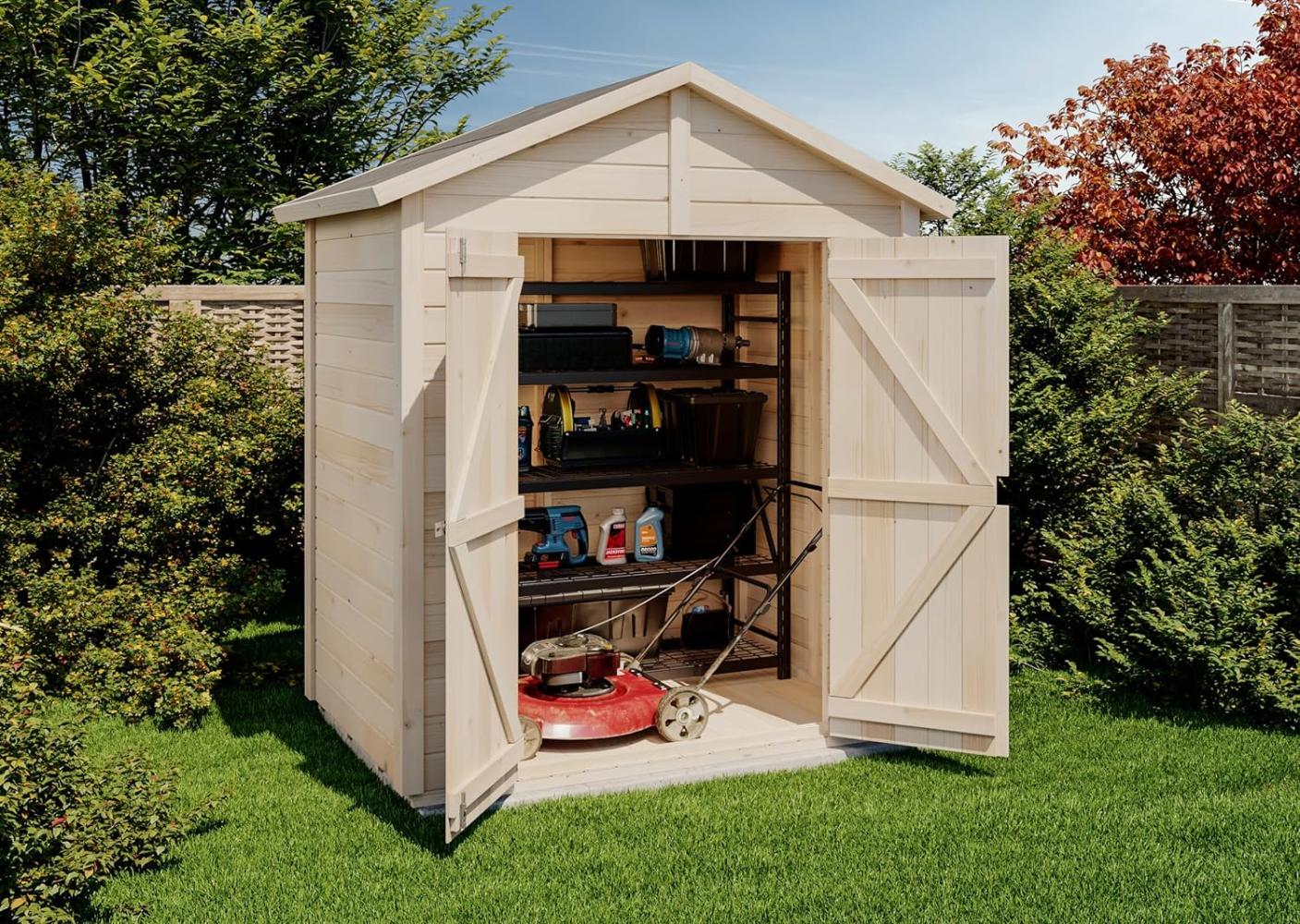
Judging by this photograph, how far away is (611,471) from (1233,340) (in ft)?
13.3

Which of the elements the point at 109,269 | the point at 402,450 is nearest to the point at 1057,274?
the point at 402,450

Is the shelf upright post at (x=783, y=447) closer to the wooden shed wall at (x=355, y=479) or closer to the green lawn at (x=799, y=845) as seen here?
the green lawn at (x=799, y=845)

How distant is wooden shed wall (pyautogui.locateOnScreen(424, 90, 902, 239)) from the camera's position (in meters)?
5.88

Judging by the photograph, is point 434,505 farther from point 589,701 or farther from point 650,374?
point 650,374

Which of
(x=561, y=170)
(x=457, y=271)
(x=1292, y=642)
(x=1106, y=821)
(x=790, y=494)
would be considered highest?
(x=561, y=170)

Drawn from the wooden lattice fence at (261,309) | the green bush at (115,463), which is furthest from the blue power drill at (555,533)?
the wooden lattice fence at (261,309)

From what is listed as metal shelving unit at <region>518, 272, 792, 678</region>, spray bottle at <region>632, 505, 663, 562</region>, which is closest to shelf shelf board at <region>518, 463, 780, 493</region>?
metal shelving unit at <region>518, 272, 792, 678</region>

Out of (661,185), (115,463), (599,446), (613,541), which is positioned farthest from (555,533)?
(115,463)

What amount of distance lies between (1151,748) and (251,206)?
11424 mm

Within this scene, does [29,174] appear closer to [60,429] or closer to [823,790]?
[60,429]

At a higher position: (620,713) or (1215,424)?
(1215,424)

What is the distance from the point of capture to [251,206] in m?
15.1

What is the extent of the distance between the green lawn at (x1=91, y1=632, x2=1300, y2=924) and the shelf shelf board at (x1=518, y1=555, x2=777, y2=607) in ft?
3.93

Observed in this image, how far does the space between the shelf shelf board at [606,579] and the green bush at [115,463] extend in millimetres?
1799
